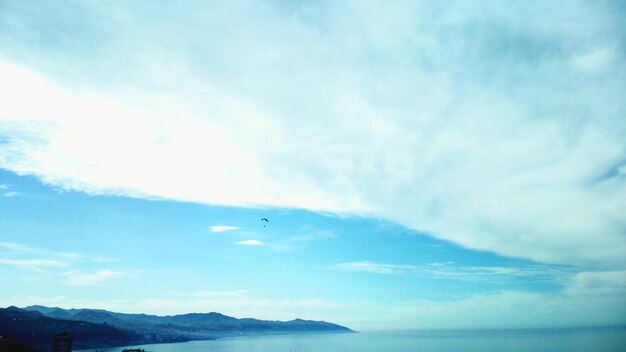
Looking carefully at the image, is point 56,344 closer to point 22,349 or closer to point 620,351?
point 22,349

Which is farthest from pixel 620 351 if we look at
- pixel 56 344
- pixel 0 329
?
pixel 0 329

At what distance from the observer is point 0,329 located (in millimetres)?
195875

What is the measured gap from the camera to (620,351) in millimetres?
199125

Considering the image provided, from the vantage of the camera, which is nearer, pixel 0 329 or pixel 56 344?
pixel 56 344

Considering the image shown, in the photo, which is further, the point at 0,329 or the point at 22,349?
the point at 0,329

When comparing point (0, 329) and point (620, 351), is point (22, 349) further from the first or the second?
point (620, 351)

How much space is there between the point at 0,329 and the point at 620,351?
1129 feet

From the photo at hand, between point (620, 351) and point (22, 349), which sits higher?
point (22, 349)

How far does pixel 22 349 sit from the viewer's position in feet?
168

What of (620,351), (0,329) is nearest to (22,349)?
(0,329)

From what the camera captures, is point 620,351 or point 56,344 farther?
point 620,351

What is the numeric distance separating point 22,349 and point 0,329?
20338cm

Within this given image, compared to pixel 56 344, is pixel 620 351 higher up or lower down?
lower down

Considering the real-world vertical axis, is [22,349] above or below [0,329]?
above
